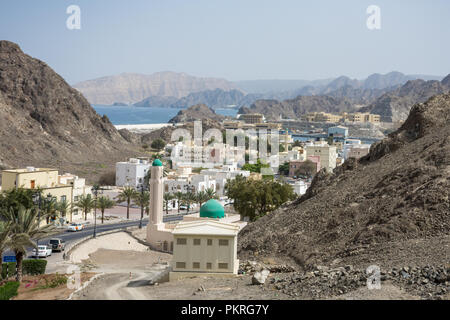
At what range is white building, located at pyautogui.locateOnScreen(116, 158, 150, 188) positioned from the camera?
74.3 meters

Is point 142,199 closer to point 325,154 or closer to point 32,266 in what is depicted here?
point 32,266

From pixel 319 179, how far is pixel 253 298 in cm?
2083

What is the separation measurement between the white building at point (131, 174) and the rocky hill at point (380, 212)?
132 feet

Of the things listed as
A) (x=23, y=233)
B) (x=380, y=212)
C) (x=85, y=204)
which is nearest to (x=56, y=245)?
(x=23, y=233)

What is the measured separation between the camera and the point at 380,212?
26641mm

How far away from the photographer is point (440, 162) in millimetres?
28406

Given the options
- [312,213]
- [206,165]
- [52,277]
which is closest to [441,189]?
[312,213]

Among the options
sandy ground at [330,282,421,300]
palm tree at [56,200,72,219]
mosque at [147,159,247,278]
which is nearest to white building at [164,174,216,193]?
palm tree at [56,200,72,219]

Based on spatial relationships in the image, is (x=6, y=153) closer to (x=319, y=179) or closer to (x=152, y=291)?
(x=319, y=179)

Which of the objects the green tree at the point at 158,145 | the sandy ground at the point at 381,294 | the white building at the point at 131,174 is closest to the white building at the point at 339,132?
the green tree at the point at 158,145

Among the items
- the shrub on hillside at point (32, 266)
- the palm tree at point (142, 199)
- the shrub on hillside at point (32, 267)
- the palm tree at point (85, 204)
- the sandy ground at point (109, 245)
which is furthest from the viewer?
the palm tree at point (142, 199)

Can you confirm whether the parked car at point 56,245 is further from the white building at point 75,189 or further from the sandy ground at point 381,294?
the sandy ground at point 381,294

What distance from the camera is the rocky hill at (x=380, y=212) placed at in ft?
76.6

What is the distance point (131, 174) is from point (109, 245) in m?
36.4
